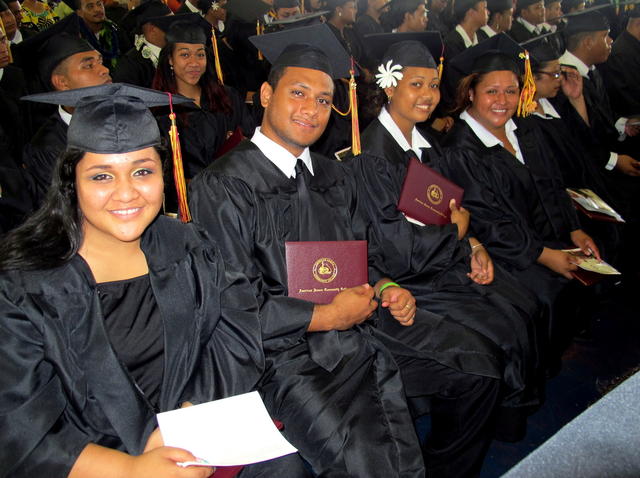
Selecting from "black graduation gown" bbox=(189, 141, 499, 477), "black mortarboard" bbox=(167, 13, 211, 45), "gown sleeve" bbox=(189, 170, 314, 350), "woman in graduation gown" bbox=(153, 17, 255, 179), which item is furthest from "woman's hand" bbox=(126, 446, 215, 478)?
"black mortarboard" bbox=(167, 13, 211, 45)

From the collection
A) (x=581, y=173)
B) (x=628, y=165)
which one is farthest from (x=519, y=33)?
(x=581, y=173)

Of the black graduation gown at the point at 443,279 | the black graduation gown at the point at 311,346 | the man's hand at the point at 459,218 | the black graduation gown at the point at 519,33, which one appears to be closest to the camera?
the black graduation gown at the point at 311,346

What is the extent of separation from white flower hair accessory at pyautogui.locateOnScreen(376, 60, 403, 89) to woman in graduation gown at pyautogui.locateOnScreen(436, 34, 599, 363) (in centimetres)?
54

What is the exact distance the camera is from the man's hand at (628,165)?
450 centimetres

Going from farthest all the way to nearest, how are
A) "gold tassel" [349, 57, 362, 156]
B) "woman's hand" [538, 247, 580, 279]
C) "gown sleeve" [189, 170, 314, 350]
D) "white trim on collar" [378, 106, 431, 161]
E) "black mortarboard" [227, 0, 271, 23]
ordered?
"black mortarboard" [227, 0, 271, 23] < "woman's hand" [538, 247, 580, 279] < "white trim on collar" [378, 106, 431, 161] < "gold tassel" [349, 57, 362, 156] < "gown sleeve" [189, 170, 314, 350]

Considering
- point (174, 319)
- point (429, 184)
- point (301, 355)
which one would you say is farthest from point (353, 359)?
point (429, 184)

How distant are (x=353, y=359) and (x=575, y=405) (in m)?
1.57

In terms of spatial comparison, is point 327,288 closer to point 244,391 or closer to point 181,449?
point 244,391

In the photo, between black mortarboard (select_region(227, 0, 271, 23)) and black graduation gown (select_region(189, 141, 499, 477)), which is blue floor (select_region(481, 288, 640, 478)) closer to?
black graduation gown (select_region(189, 141, 499, 477))

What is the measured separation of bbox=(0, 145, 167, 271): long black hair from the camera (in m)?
1.48

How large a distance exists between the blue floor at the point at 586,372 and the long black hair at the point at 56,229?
2.05m

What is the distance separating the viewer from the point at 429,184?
2.76 metres

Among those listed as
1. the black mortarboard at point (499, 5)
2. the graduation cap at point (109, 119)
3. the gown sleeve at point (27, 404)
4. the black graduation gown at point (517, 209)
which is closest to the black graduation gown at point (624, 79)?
the black mortarboard at point (499, 5)

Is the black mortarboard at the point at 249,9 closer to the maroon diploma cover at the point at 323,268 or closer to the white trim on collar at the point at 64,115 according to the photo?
the white trim on collar at the point at 64,115
